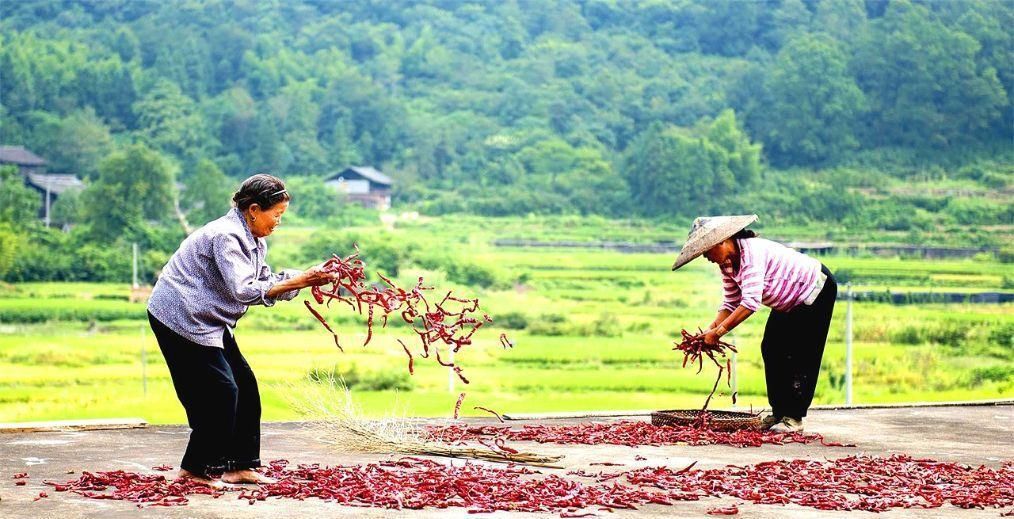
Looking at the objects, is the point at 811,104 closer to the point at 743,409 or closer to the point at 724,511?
the point at 743,409

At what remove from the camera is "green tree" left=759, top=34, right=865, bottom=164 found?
205 ft

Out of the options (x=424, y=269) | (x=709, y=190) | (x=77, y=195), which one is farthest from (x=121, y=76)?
(x=709, y=190)

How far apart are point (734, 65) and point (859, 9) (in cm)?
594

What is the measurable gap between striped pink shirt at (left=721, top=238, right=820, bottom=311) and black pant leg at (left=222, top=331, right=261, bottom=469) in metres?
2.83

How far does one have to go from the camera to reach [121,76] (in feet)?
224

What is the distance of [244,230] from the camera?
6.14 meters

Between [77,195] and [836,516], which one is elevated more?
[77,195]

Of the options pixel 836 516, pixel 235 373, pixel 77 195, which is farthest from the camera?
pixel 77 195

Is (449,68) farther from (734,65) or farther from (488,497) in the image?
(488,497)

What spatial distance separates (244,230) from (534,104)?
2536 inches

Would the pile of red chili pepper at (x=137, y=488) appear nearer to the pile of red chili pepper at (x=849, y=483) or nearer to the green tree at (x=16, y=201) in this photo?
the pile of red chili pepper at (x=849, y=483)

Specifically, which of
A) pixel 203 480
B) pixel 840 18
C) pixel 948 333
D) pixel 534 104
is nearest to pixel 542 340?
pixel 948 333

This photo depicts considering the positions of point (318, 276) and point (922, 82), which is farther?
point (922, 82)

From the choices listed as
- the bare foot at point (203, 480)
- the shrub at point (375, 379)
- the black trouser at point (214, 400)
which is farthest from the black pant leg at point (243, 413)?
the shrub at point (375, 379)
